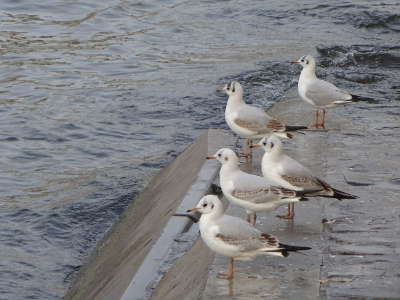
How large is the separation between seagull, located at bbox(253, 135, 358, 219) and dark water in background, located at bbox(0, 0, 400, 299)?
326cm

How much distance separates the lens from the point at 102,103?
1684 centimetres

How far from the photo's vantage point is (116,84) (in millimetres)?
17844

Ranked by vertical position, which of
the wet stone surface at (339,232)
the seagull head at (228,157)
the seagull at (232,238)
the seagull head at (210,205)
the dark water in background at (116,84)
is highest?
the seagull head at (228,157)

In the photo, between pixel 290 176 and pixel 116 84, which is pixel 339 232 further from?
pixel 116 84

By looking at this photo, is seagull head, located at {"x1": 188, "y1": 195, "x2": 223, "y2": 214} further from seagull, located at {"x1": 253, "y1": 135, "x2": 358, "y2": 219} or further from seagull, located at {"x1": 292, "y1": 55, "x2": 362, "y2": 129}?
seagull, located at {"x1": 292, "y1": 55, "x2": 362, "y2": 129}

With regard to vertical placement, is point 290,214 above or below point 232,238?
below

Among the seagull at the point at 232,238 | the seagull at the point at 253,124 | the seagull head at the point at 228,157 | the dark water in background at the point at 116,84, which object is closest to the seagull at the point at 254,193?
the seagull head at the point at 228,157

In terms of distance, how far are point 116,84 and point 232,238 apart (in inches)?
432

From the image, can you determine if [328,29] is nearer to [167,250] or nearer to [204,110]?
[204,110]

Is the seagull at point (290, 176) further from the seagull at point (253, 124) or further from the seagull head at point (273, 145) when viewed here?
the seagull at point (253, 124)

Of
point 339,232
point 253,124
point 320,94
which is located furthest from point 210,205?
point 320,94

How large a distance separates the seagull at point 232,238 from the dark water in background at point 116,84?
3.63 m

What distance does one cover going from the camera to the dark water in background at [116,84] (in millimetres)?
12352

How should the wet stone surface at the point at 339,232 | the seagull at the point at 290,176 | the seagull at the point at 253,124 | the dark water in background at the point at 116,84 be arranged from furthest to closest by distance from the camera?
the dark water in background at the point at 116,84 < the seagull at the point at 253,124 < the seagull at the point at 290,176 < the wet stone surface at the point at 339,232
